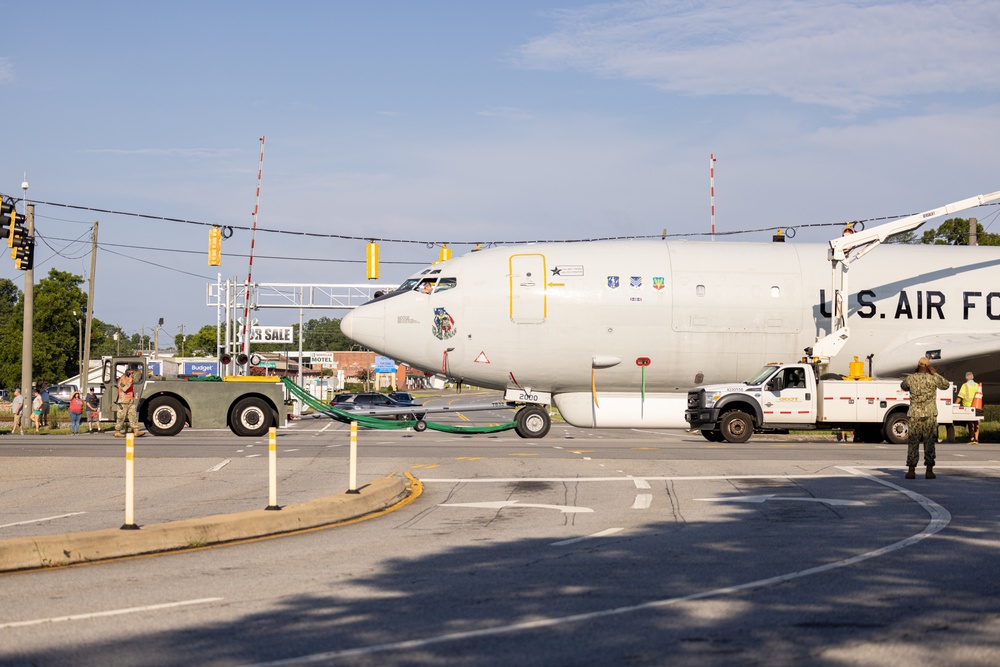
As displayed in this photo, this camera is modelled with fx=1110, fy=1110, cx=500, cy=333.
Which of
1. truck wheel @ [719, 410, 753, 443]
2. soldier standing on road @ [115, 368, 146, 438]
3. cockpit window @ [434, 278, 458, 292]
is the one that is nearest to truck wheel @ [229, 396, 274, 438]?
soldier standing on road @ [115, 368, 146, 438]

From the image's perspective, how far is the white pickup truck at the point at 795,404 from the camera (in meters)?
28.0

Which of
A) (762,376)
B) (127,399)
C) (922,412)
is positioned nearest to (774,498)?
(922,412)

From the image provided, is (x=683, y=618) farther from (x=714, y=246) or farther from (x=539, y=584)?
(x=714, y=246)

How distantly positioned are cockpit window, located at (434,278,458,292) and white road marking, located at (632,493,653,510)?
564 inches

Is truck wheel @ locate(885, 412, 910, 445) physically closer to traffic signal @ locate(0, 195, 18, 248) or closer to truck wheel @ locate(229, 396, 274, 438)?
truck wheel @ locate(229, 396, 274, 438)

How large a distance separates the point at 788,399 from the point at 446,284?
9213 millimetres

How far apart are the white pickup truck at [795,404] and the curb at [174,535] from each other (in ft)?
51.8

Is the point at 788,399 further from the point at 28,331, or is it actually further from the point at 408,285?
the point at 28,331

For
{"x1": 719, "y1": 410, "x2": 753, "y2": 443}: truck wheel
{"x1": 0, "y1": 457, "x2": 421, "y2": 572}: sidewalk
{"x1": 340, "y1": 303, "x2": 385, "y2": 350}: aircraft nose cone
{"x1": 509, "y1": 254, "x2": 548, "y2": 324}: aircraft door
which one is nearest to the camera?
{"x1": 0, "y1": 457, "x2": 421, "y2": 572}: sidewalk

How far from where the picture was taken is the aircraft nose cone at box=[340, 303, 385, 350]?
1137 inches

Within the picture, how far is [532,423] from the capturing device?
97.0ft

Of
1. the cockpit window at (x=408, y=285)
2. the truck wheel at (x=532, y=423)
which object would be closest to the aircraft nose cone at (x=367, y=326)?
the cockpit window at (x=408, y=285)

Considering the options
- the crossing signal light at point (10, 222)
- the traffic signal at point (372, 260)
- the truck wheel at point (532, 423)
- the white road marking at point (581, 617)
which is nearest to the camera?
the white road marking at point (581, 617)

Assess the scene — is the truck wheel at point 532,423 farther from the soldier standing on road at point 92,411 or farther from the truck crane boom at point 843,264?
the soldier standing on road at point 92,411
